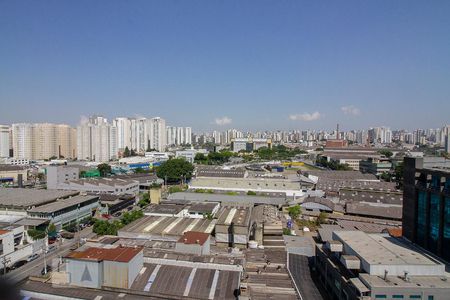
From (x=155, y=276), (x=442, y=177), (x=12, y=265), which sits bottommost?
(x=12, y=265)

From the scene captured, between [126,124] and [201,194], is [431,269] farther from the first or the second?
[126,124]

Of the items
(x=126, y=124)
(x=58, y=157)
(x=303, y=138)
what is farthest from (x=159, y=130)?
(x=303, y=138)

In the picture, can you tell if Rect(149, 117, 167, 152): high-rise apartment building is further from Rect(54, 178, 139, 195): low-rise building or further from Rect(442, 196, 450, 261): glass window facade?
Rect(442, 196, 450, 261): glass window facade

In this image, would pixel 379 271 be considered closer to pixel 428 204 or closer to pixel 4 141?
pixel 428 204

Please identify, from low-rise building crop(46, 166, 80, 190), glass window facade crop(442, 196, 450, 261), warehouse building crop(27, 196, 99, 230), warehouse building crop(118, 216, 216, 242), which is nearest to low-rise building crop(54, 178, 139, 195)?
low-rise building crop(46, 166, 80, 190)

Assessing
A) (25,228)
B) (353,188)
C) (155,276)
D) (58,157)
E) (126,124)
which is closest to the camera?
(155,276)

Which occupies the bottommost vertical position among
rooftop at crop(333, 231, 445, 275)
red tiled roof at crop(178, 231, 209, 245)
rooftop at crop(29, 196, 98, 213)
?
rooftop at crop(29, 196, 98, 213)
